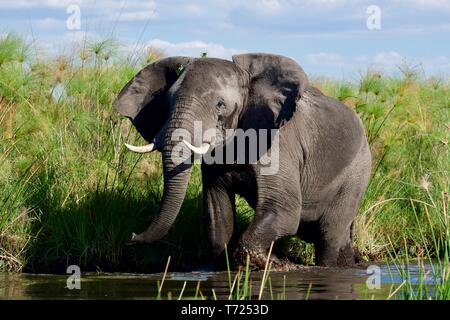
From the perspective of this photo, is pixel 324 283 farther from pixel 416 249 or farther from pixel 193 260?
pixel 416 249

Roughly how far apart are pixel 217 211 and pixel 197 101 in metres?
1.25

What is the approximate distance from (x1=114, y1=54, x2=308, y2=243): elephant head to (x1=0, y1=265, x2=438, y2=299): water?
1.60 ft

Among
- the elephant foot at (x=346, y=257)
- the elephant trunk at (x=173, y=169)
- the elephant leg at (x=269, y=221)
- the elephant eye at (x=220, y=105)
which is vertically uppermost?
the elephant eye at (x=220, y=105)

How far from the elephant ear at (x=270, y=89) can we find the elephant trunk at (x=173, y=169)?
2.83ft

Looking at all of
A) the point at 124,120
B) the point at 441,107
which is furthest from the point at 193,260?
the point at 441,107

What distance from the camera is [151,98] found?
31.9ft

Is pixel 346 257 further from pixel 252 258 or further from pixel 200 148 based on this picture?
pixel 200 148

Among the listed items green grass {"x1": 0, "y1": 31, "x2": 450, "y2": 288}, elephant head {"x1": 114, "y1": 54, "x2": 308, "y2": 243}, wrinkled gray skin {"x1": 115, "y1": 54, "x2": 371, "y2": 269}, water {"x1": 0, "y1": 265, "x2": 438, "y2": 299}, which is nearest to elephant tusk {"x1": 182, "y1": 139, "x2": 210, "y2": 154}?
elephant head {"x1": 114, "y1": 54, "x2": 308, "y2": 243}

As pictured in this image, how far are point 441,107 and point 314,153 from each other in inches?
210

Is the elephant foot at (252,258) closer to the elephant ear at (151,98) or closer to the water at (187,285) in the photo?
the water at (187,285)

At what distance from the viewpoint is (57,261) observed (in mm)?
9984

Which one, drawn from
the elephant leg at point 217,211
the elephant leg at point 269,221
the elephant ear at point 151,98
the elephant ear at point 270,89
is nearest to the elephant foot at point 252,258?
the elephant leg at point 269,221

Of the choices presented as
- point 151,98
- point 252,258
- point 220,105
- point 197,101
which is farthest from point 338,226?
point 197,101

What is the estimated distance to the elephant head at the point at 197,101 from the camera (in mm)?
8688
